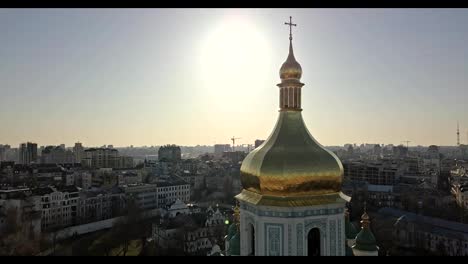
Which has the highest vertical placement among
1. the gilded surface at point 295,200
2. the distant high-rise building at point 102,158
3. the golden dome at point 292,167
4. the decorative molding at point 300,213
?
the golden dome at point 292,167

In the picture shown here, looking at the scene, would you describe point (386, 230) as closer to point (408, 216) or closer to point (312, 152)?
point (408, 216)

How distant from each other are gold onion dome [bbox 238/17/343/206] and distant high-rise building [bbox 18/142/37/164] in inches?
1990

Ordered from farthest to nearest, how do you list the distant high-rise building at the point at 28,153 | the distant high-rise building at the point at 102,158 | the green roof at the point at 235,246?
the distant high-rise building at the point at 28,153
the distant high-rise building at the point at 102,158
the green roof at the point at 235,246

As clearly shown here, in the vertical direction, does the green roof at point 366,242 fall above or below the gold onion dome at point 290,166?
below

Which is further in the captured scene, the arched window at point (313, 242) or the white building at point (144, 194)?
the white building at point (144, 194)

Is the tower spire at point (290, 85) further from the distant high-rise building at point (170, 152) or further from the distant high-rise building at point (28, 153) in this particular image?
the distant high-rise building at point (170, 152)

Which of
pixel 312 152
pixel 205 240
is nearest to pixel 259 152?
pixel 312 152

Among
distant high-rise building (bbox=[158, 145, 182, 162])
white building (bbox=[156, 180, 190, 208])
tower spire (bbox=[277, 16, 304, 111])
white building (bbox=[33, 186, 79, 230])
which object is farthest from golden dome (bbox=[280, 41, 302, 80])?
distant high-rise building (bbox=[158, 145, 182, 162])

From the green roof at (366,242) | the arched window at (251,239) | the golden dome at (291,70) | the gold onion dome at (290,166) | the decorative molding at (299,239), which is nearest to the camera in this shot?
the decorative molding at (299,239)

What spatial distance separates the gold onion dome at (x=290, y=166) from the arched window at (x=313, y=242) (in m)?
0.46

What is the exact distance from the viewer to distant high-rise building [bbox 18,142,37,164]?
166 ft

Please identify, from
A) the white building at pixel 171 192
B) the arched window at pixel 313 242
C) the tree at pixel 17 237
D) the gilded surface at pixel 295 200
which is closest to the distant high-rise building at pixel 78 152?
the white building at pixel 171 192

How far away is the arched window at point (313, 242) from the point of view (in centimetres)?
602

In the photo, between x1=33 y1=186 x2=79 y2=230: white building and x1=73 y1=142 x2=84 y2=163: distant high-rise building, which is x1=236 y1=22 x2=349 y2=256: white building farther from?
x1=73 y1=142 x2=84 y2=163: distant high-rise building
